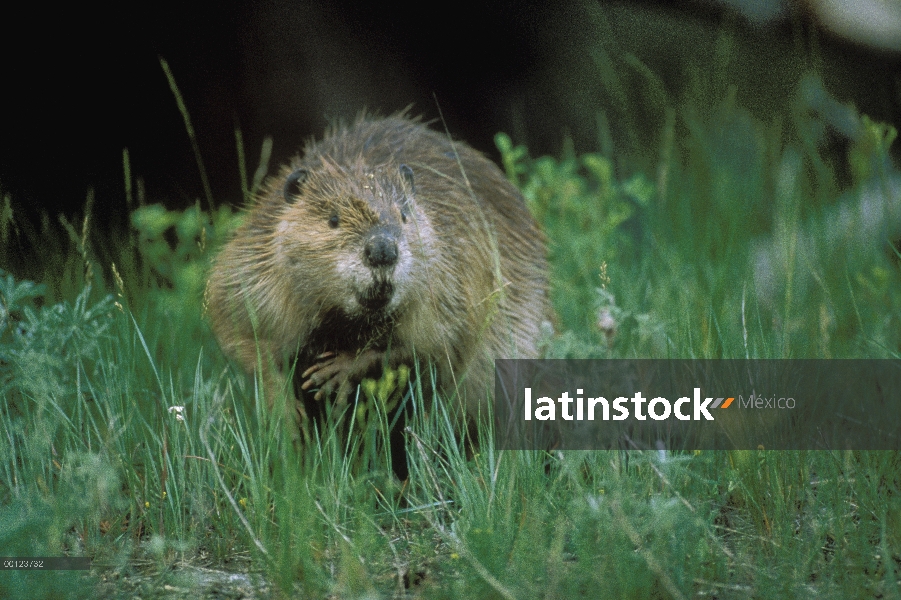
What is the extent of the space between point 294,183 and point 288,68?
1278 mm

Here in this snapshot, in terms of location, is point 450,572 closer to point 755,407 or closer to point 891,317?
point 755,407

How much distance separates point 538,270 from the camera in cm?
281

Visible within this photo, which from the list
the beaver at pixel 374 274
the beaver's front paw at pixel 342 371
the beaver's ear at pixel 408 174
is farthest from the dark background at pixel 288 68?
the beaver's front paw at pixel 342 371

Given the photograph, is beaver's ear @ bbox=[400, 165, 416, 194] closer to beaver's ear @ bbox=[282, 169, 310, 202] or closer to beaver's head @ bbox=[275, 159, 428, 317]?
beaver's head @ bbox=[275, 159, 428, 317]

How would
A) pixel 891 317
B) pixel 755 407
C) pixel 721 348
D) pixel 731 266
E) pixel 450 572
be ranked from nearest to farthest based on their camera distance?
1. pixel 450 572
2. pixel 755 407
3. pixel 721 348
4. pixel 891 317
5. pixel 731 266

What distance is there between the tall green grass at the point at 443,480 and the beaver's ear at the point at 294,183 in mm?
252

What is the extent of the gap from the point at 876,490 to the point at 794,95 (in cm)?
188

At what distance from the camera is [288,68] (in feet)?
11.8

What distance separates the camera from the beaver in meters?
2.23

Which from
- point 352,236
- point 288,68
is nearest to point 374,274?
point 352,236

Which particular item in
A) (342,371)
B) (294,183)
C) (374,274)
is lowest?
(342,371)

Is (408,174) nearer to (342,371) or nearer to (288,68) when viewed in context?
(342,371)

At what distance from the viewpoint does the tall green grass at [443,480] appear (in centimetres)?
161

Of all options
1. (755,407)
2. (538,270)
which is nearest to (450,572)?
(755,407)
